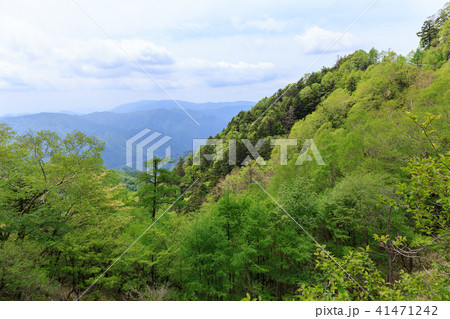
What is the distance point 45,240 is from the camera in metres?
11.5

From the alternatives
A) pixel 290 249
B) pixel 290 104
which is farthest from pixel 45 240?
pixel 290 104

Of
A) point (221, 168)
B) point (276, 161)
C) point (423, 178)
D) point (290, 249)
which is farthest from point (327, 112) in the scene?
point (423, 178)

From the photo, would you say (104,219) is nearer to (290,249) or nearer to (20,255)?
(20,255)

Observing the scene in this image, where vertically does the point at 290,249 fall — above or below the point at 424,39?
below

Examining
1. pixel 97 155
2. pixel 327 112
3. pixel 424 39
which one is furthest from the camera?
pixel 424 39

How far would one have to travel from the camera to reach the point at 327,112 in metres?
43.6

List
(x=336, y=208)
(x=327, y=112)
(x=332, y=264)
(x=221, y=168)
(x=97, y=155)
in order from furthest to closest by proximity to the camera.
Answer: (x=221, y=168), (x=327, y=112), (x=97, y=155), (x=336, y=208), (x=332, y=264)

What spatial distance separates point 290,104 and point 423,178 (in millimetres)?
71127

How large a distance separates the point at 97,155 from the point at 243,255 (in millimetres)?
10872

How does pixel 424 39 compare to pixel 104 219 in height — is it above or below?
above

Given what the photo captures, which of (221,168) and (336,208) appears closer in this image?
(336,208)

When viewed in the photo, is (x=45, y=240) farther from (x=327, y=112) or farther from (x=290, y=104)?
(x=290, y=104)

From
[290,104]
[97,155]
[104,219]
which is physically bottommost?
[104,219]

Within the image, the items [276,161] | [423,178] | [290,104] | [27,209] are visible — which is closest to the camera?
[423,178]
